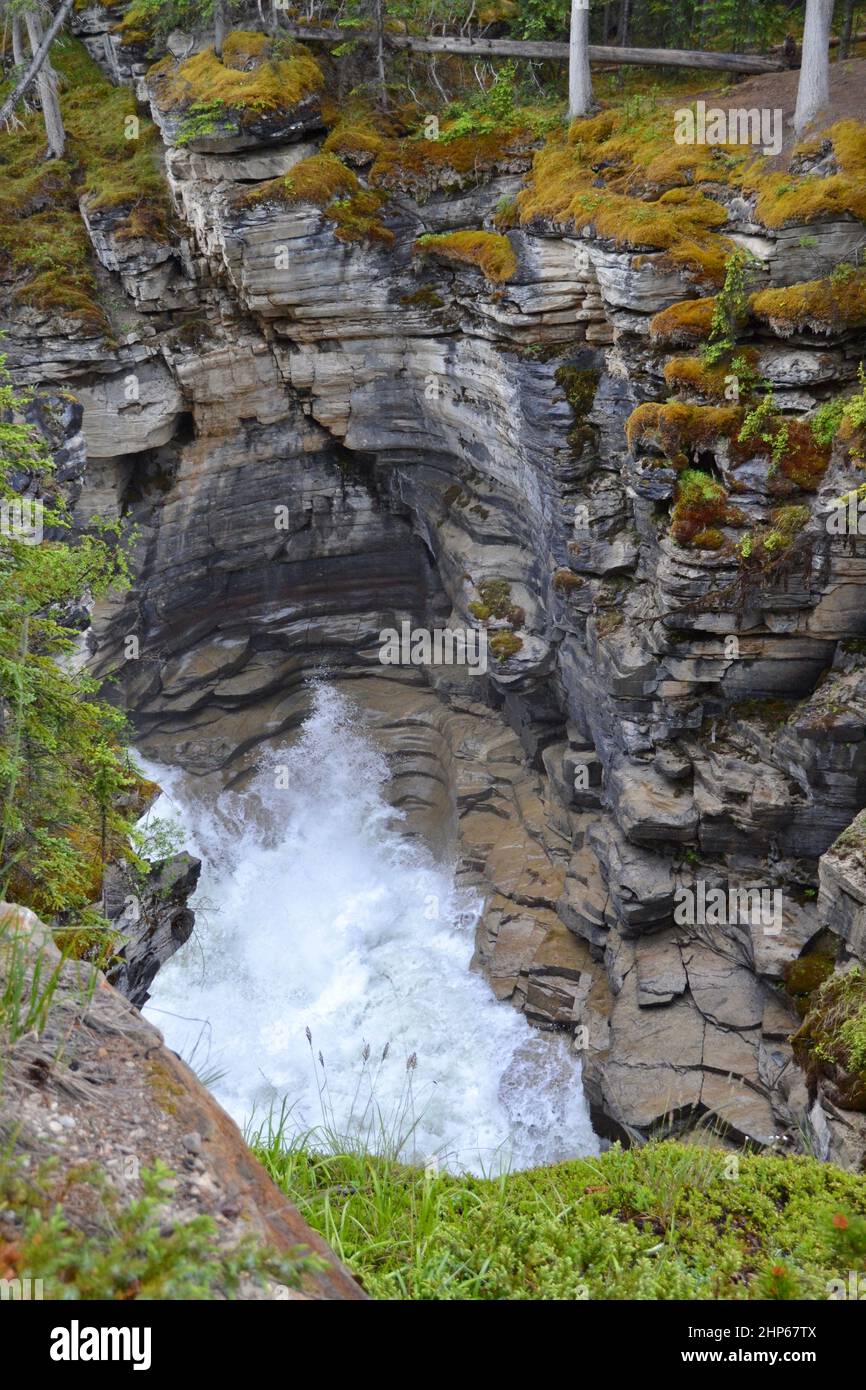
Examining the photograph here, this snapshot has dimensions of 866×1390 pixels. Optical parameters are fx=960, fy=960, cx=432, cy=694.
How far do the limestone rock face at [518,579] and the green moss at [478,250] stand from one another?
1.26ft

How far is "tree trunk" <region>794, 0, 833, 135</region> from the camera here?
15.7m

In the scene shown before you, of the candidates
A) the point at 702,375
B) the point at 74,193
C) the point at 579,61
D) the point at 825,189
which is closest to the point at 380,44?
the point at 579,61

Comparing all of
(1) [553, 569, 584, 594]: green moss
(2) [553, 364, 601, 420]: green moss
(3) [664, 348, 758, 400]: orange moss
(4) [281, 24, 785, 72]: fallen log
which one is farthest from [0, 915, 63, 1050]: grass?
(4) [281, 24, 785, 72]: fallen log

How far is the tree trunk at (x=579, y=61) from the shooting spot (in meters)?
19.1

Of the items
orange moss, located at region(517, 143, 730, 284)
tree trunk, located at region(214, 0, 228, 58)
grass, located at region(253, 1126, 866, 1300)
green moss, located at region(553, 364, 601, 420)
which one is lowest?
grass, located at region(253, 1126, 866, 1300)

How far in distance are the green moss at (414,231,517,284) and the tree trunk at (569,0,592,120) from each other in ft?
10.3

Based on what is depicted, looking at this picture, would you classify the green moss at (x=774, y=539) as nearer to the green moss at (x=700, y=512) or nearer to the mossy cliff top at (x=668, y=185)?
the green moss at (x=700, y=512)

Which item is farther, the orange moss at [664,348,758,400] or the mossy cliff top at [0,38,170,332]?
the mossy cliff top at [0,38,170,332]

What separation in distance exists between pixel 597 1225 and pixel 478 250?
19.1 meters

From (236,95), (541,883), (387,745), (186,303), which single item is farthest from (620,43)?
(541,883)

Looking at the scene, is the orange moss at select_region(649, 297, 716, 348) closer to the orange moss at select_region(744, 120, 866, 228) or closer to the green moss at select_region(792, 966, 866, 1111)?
the orange moss at select_region(744, 120, 866, 228)

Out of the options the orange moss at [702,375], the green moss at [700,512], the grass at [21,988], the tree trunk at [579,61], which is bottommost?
the grass at [21,988]

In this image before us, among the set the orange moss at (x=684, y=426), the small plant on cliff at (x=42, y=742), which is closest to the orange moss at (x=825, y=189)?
the orange moss at (x=684, y=426)
